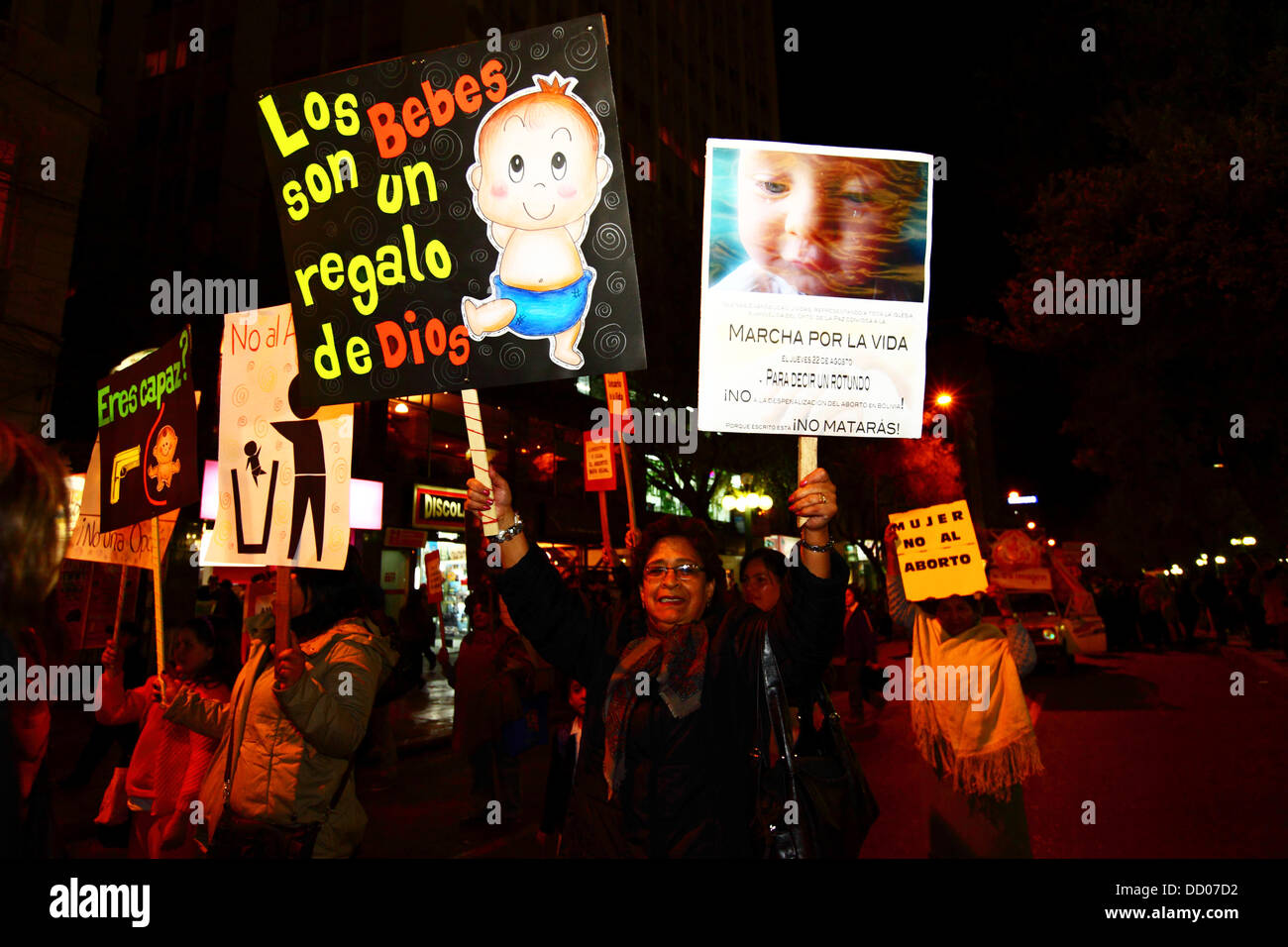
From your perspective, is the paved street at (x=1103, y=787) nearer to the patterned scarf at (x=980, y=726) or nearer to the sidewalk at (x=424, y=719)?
the sidewalk at (x=424, y=719)

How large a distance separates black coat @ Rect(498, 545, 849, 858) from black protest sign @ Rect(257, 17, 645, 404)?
1102mm

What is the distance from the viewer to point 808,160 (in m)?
3.16

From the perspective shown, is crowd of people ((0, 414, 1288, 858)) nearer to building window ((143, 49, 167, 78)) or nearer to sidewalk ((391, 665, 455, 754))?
sidewalk ((391, 665, 455, 754))

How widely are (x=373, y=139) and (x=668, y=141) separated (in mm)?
45984

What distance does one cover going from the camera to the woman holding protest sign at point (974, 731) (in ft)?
14.3

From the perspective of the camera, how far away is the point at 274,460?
416 centimetres

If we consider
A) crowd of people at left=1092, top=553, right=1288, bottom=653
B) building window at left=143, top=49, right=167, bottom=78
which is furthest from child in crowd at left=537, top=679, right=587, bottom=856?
building window at left=143, top=49, right=167, bottom=78

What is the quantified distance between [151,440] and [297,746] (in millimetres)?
2373

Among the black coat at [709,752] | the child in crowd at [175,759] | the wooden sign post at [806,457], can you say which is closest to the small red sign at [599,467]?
the child in crowd at [175,759]

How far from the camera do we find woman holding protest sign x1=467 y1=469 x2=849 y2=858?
2.41 metres

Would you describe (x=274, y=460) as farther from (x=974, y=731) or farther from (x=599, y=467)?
(x=599, y=467)

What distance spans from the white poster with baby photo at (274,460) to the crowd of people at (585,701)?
291 millimetres

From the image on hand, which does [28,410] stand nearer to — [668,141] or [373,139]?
[373,139]
